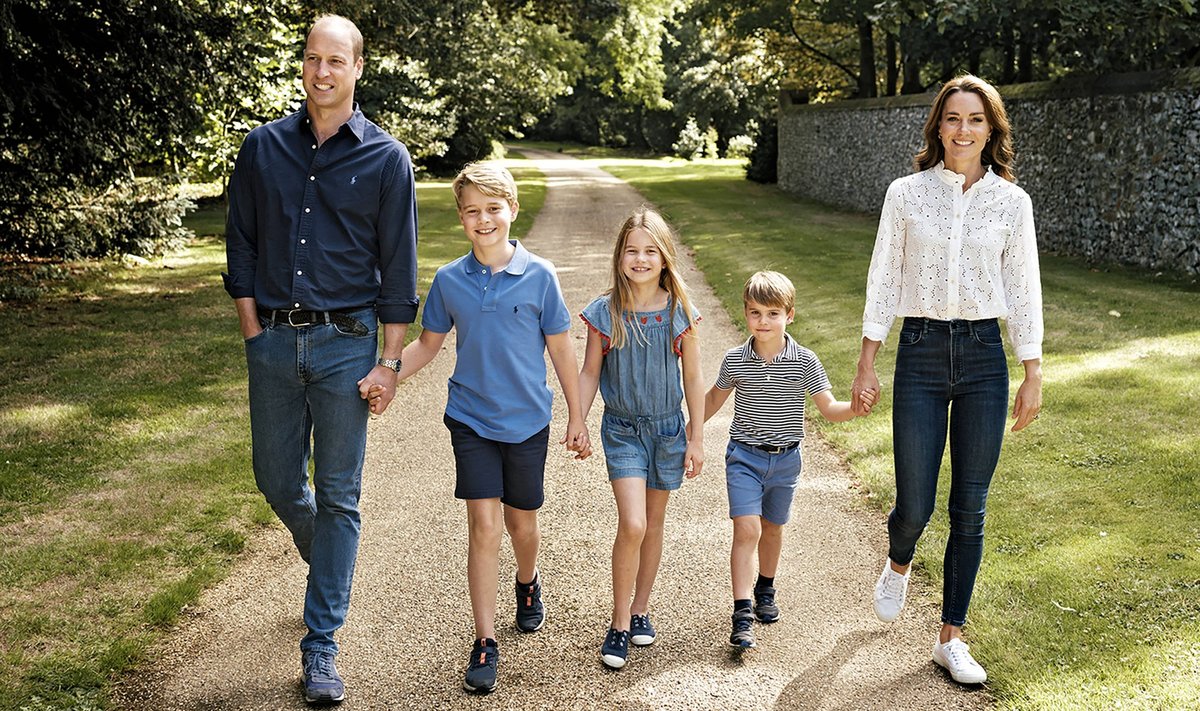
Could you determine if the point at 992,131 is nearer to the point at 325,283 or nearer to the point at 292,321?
the point at 325,283

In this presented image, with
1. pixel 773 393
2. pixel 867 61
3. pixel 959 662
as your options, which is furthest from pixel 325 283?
pixel 867 61

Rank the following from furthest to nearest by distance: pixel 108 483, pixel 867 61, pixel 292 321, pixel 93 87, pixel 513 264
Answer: pixel 867 61
pixel 93 87
pixel 108 483
pixel 513 264
pixel 292 321

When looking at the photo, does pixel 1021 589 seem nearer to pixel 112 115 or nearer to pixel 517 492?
pixel 517 492

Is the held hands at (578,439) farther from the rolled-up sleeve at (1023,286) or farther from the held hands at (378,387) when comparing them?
the rolled-up sleeve at (1023,286)

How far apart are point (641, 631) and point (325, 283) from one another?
6.10 feet

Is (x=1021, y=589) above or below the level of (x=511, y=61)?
below

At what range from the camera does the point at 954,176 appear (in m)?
3.91

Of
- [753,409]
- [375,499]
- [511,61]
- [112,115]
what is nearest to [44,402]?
[375,499]

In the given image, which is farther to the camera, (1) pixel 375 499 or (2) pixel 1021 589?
(1) pixel 375 499

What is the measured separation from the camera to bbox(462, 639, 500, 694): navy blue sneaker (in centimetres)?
394

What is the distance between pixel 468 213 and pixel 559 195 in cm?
2575

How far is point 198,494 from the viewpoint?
6.20 meters

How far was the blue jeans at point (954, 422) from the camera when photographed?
12.8 ft

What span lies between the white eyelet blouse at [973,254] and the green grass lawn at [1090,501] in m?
1.25
